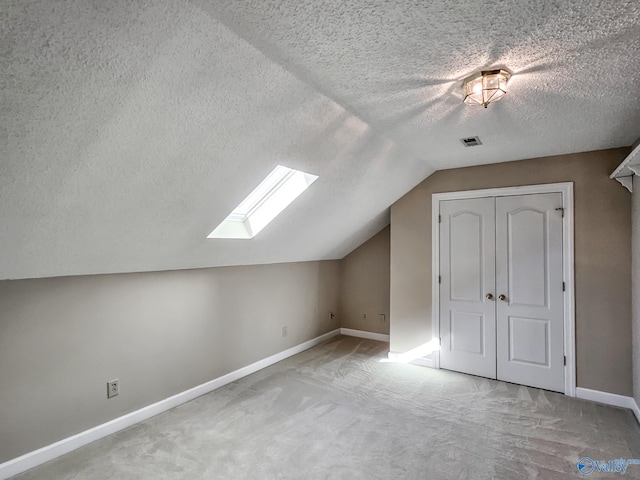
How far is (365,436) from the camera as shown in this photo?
247 centimetres

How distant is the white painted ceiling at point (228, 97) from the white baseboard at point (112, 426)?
3.72 feet

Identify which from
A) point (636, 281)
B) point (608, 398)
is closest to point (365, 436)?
point (608, 398)

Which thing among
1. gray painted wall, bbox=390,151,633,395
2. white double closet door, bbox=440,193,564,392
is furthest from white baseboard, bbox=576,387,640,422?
white double closet door, bbox=440,193,564,392

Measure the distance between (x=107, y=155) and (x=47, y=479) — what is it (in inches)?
76.5

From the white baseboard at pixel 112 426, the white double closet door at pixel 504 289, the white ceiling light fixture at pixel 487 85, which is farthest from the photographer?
the white double closet door at pixel 504 289

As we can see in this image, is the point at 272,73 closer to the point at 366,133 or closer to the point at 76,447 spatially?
the point at 366,133

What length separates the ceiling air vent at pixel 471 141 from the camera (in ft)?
9.11

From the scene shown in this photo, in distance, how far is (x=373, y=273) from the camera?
509 centimetres

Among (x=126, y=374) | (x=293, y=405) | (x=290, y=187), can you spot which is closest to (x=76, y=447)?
(x=126, y=374)

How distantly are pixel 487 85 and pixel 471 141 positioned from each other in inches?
44.6

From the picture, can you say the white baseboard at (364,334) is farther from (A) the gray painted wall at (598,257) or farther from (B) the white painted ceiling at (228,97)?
(B) the white painted ceiling at (228,97)

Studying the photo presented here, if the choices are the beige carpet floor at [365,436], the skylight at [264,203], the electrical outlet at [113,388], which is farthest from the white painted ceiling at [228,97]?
the beige carpet floor at [365,436]

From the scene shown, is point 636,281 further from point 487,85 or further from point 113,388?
point 113,388

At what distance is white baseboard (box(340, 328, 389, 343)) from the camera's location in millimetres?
4949
